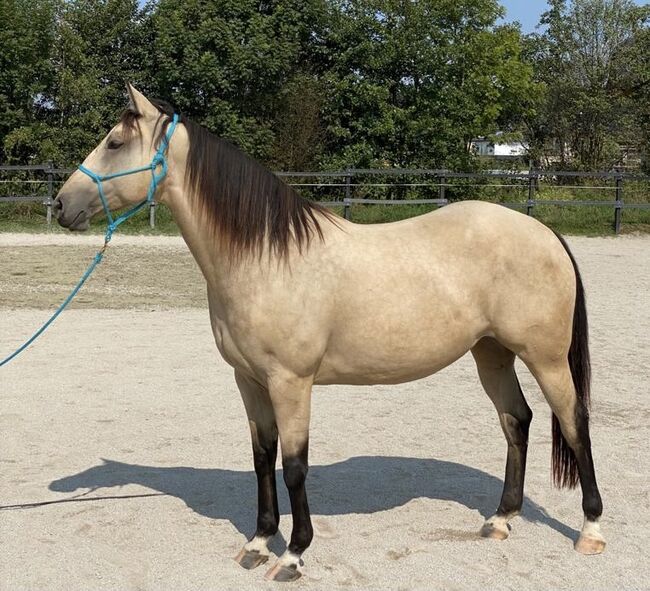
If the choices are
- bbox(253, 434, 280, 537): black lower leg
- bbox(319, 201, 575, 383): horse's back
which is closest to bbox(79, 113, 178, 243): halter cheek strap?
bbox(319, 201, 575, 383): horse's back

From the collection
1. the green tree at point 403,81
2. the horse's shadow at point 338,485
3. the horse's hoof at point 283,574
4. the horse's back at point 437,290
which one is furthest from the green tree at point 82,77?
the horse's hoof at point 283,574

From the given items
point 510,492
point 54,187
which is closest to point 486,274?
point 510,492

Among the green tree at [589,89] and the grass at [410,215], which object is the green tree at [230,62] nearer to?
the grass at [410,215]

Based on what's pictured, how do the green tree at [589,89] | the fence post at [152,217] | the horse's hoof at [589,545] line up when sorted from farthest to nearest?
1. the green tree at [589,89]
2. the fence post at [152,217]
3. the horse's hoof at [589,545]

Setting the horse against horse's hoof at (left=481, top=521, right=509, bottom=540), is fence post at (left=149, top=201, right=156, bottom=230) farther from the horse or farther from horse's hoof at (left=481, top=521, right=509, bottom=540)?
horse's hoof at (left=481, top=521, right=509, bottom=540)

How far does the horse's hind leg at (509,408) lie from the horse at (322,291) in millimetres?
153

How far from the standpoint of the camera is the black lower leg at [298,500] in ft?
10.5

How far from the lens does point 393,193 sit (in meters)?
19.8

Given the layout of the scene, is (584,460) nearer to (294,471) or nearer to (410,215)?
(294,471)

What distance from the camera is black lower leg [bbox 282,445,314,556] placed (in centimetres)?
321

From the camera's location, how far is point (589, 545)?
11.3 feet

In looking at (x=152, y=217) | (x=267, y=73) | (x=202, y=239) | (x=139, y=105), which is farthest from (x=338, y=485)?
(x=267, y=73)

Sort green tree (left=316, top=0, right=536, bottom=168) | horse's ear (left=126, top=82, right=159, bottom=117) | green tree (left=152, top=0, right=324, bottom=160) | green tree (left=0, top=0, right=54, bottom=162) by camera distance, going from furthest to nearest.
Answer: green tree (left=316, top=0, right=536, bottom=168) < green tree (left=152, top=0, right=324, bottom=160) < green tree (left=0, top=0, right=54, bottom=162) < horse's ear (left=126, top=82, right=159, bottom=117)

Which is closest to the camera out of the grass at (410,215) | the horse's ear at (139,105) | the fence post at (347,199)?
the horse's ear at (139,105)
